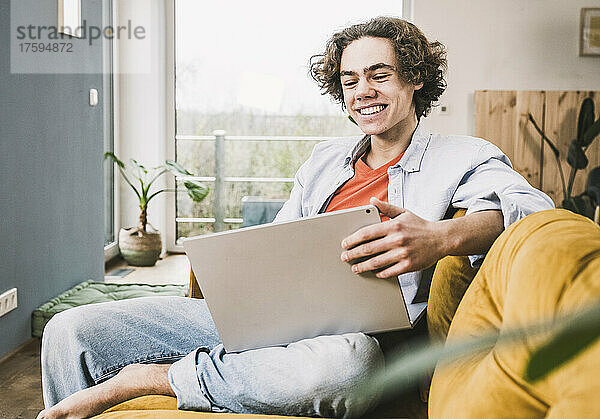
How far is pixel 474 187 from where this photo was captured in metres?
1.56

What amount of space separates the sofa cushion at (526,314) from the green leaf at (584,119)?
12.8ft

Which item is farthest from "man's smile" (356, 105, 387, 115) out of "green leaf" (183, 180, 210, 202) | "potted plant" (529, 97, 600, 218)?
"green leaf" (183, 180, 210, 202)

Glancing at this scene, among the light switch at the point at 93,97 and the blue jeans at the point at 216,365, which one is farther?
the light switch at the point at 93,97

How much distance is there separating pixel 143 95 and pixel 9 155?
250cm

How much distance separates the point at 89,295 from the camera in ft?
11.9

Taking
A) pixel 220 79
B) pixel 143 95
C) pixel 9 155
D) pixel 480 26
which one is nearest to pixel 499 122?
pixel 480 26

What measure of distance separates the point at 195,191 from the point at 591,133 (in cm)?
276

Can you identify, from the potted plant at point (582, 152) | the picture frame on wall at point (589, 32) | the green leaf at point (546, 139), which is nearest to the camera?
the potted plant at point (582, 152)

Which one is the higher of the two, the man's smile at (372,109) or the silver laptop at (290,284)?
the man's smile at (372,109)

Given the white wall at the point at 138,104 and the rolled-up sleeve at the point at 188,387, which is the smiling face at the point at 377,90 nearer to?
the rolled-up sleeve at the point at 188,387

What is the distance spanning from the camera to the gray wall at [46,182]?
2.97 metres

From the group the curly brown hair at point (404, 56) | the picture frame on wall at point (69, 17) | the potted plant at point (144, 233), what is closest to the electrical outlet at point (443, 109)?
the potted plant at point (144, 233)

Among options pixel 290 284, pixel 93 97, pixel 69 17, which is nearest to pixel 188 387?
pixel 290 284

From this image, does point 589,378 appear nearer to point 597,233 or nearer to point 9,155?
point 597,233
